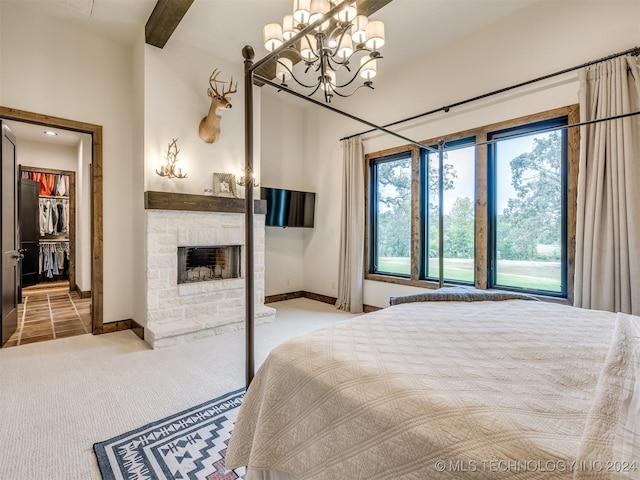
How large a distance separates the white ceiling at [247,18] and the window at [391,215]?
139 cm

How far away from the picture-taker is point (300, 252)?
221 inches

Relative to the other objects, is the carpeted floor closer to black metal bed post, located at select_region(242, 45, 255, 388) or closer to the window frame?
black metal bed post, located at select_region(242, 45, 255, 388)

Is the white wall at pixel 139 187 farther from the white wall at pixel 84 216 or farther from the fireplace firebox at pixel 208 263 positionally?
the white wall at pixel 84 216

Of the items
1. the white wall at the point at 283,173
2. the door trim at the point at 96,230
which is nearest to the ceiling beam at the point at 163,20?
the door trim at the point at 96,230

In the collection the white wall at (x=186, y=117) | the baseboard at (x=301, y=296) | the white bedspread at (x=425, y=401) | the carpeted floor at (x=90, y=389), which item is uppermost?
the white wall at (x=186, y=117)

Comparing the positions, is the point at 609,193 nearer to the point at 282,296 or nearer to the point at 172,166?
the point at 172,166

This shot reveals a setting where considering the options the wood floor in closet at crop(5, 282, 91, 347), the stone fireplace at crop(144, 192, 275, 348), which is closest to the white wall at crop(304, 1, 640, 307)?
the stone fireplace at crop(144, 192, 275, 348)

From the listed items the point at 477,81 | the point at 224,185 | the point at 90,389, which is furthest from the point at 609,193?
the point at 90,389

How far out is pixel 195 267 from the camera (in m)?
3.93

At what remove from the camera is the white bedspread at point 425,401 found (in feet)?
2.27

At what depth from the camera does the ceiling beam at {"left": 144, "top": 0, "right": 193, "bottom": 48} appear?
289 centimetres

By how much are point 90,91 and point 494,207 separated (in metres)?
4.73

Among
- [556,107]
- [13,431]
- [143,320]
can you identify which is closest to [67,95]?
[143,320]

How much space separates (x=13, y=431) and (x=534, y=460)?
2.59m
